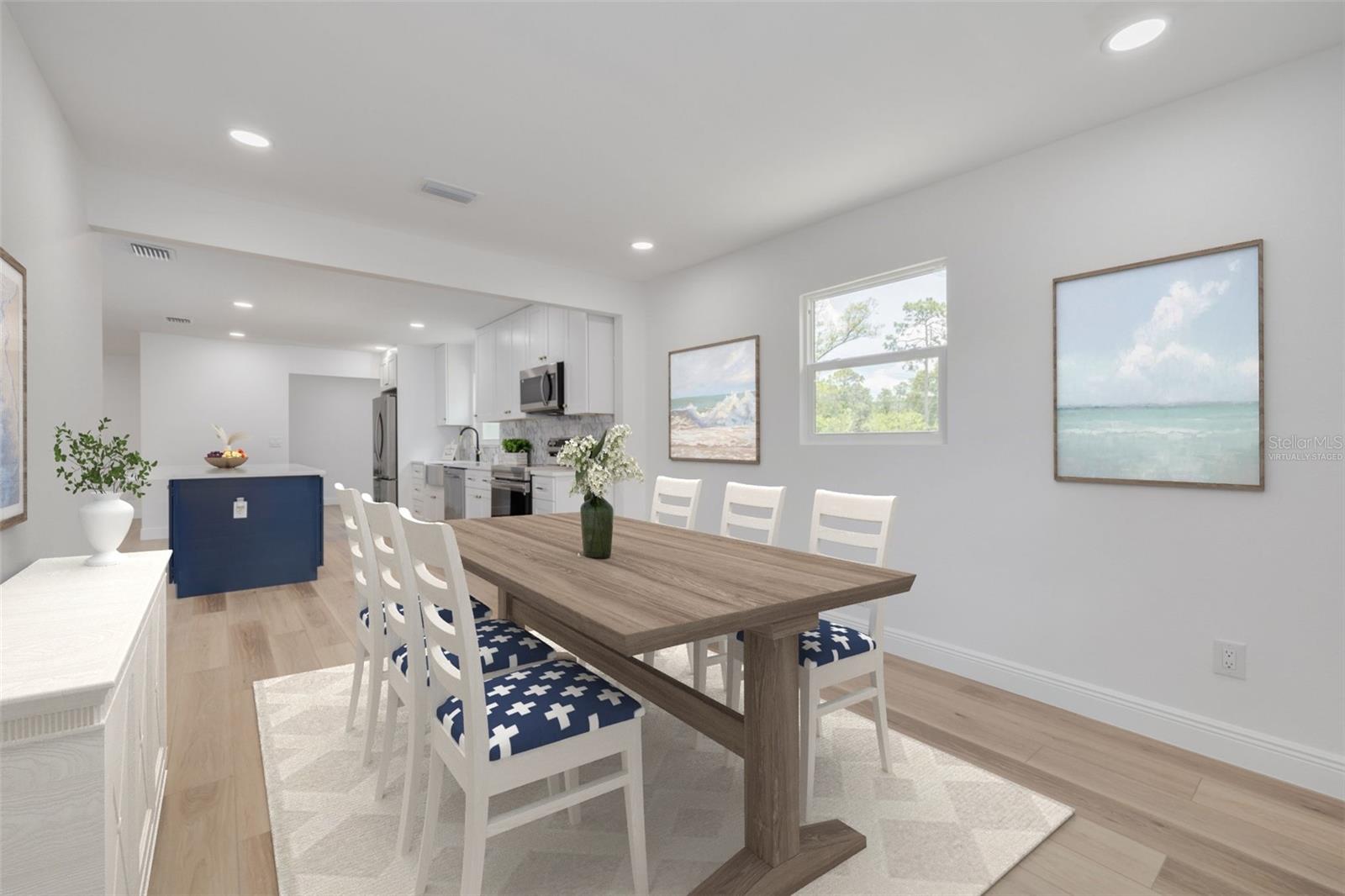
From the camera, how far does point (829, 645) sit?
1.91 metres

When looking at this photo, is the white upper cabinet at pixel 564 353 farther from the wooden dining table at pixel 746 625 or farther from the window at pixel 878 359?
the wooden dining table at pixel 746 625

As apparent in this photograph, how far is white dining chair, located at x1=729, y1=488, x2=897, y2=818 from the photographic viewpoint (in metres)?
1.84

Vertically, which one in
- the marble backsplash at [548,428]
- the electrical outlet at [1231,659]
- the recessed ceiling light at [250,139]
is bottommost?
the electrical outlet at [1231,659]

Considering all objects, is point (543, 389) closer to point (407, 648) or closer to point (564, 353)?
point (564, 353)

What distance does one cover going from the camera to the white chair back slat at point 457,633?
52.9 inches

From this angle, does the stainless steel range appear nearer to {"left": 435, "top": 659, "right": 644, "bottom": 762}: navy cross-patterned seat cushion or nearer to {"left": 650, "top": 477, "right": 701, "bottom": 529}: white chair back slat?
{"left": 650, "top": 477, "right": 701, "bottom": 529}: white chair back slat

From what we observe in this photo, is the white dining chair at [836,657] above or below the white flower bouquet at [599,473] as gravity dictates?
below

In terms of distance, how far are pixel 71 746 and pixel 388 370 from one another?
314 inches

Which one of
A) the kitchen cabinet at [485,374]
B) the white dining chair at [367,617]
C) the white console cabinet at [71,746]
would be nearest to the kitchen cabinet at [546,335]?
the kitchen cabinet at [485,374]

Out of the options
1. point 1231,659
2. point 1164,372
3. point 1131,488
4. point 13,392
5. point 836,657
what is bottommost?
point 1231,659

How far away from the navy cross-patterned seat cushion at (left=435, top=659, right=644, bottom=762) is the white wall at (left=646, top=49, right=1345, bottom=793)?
2.10 m

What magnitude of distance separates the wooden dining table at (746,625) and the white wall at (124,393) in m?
9.73

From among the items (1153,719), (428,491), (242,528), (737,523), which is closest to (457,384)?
(428,491)

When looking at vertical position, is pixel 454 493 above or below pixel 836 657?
above
